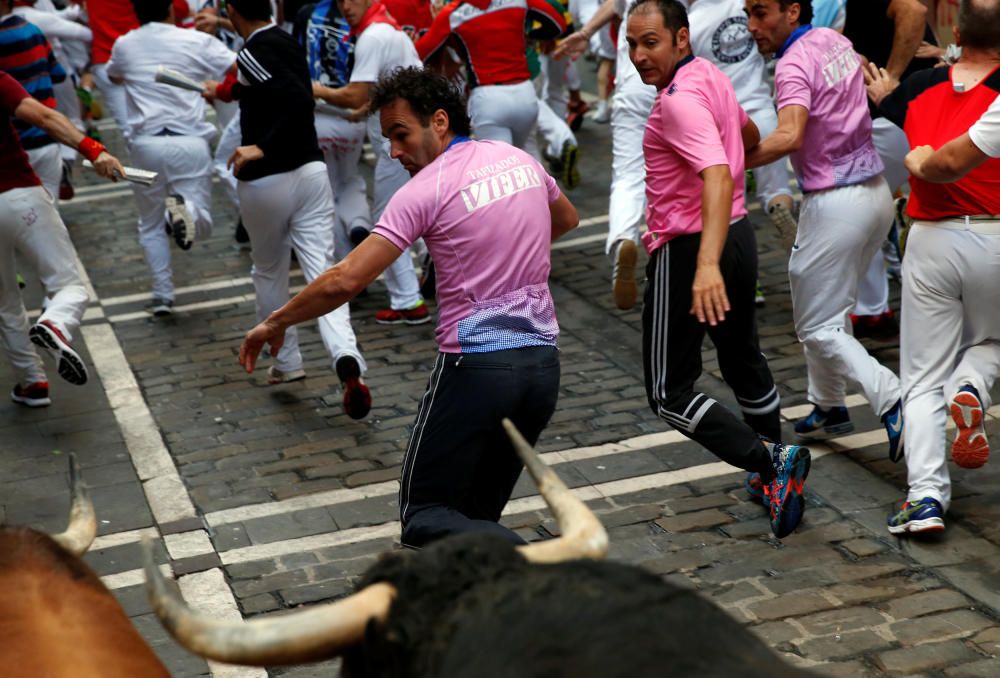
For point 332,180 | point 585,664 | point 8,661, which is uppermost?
point 585,664

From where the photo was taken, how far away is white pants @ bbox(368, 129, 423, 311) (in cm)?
988

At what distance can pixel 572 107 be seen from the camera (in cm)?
1588

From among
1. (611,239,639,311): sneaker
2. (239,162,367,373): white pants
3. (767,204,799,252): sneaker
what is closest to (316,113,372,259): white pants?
(239,162,367,373): white pants

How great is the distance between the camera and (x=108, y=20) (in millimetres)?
12906

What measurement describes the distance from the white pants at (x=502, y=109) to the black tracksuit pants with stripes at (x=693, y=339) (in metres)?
4.22

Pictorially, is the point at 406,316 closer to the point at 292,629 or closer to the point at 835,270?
the point at 835,270

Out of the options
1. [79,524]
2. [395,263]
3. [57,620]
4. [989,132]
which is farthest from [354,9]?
[57,620]

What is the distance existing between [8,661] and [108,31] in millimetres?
11053

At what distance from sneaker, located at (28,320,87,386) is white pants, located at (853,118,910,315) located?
16.3ft

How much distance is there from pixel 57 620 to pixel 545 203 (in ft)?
9.27

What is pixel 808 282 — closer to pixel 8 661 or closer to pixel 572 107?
pixel 8 661

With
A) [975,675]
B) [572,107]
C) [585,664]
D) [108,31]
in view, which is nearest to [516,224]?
[975,675]

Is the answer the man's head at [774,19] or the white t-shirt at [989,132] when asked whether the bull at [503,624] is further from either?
the man's head at [774,19]

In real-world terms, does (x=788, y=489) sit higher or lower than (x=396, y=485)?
higher
